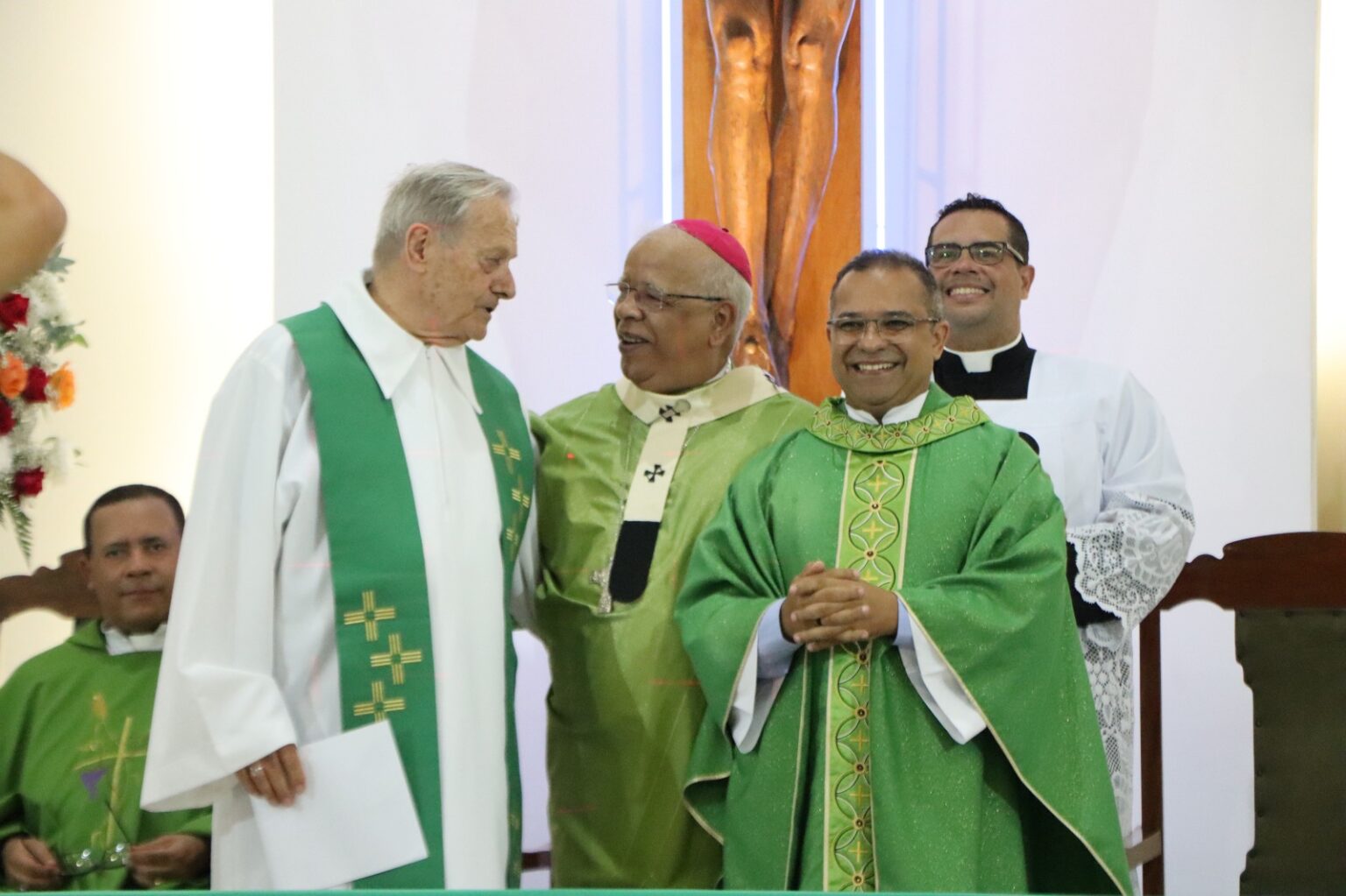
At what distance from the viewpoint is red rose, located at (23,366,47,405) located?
14.8 ft

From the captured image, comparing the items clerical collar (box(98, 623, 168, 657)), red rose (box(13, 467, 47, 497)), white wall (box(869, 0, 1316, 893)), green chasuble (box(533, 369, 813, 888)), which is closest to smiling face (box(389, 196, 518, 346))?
green chasuble (box(533, 369, 813, 888))

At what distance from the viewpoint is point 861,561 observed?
3.67 meters

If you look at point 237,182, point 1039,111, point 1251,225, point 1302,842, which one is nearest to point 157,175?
point 237,182

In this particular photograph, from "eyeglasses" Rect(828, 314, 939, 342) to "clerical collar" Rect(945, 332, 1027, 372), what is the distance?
2.65 ft

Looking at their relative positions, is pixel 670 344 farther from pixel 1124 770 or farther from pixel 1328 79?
pixel 1328 79

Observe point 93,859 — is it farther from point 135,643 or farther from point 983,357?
point 983,357

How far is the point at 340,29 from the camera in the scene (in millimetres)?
5734

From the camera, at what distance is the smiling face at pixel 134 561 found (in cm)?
422

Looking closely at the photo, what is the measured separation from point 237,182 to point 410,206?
2.29m

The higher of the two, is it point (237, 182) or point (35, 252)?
point (237, 182)

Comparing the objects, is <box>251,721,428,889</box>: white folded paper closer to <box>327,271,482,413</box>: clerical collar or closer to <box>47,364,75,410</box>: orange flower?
<box>327,271,482,413</box>: clerical collar

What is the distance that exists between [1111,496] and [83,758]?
2.53 m

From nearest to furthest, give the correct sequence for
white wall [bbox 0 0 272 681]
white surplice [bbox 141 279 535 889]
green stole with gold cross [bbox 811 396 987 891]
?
white surplice [bbox 141 279 535 889] < green stole with gold cross [bbox 811 396 987 891] < white wall [bbox 0 0 272 681]

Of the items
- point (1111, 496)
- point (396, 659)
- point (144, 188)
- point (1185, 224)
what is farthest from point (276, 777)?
point (1185, 224)
